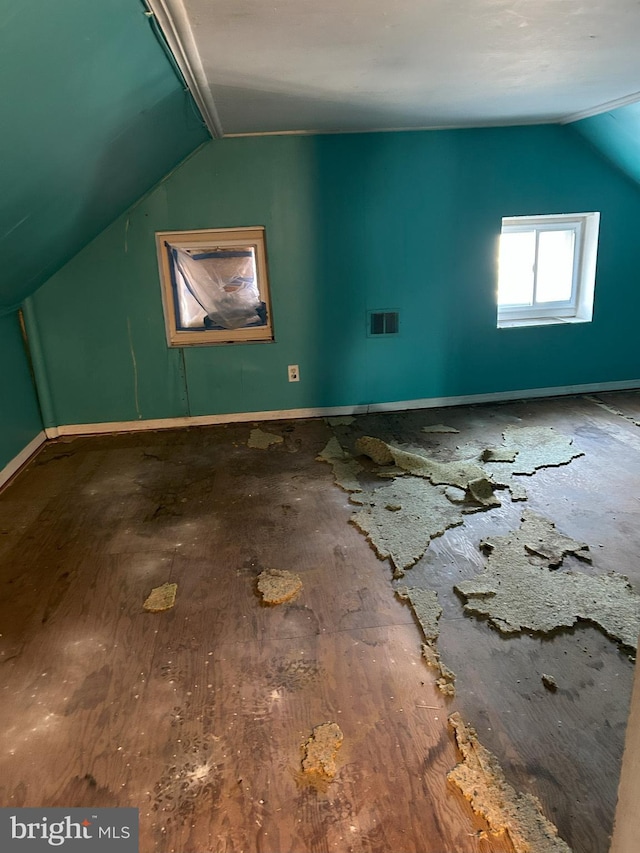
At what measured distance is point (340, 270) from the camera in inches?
156

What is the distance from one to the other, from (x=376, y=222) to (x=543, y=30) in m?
1.87

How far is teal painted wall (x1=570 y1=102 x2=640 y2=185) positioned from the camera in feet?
11.5

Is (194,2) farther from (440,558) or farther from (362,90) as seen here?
(440,558)

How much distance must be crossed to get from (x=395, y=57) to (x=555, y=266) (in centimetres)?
267

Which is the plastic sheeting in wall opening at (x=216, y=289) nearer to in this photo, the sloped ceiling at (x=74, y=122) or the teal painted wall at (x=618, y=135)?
the sloped ceiling at (x=74, y=122)

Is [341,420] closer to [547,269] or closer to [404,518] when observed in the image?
[404,518]

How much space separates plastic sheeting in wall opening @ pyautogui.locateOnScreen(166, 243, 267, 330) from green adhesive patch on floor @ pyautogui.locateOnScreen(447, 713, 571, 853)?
3.13m

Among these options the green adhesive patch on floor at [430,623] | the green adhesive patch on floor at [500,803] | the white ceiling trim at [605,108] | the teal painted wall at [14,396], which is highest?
the white ceiling trim at [605,108]

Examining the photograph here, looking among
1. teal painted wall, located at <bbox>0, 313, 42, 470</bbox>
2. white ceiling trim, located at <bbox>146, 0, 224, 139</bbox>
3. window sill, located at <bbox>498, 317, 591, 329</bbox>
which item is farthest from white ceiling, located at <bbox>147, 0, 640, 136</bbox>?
teal painted wall, located at <bbox>0, 313, 42, 470</bbox>

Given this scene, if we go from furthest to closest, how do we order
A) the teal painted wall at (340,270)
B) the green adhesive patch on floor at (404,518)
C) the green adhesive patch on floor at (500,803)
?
the teal painted wall at (340,270)
the green adhesive patch on floor at (404,518)
the green adhesive patch on floor at (500,803)

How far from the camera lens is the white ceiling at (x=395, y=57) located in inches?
73.0

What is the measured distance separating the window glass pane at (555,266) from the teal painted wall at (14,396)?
3.76 metres

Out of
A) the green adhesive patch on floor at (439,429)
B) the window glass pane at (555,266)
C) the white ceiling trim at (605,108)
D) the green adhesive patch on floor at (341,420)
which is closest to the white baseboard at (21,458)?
the green adhesive patch on floor at (341,420)

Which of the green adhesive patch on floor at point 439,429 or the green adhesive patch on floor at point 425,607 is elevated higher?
the green adhesive patch on floor at point 439,429
